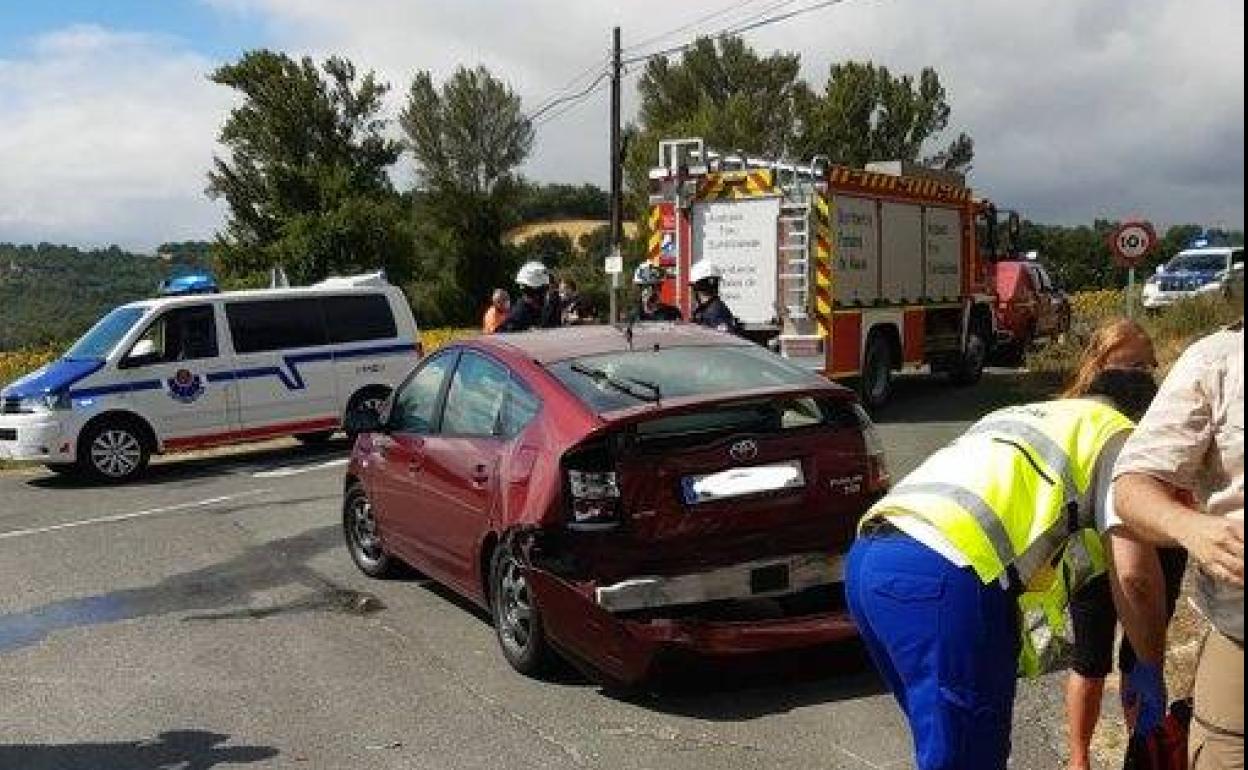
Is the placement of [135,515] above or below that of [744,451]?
below

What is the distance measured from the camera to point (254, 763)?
15.6 feet

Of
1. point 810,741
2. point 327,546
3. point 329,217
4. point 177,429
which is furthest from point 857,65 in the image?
point 810,741

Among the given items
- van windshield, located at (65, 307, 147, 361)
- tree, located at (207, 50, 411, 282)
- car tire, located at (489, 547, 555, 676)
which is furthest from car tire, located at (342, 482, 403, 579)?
tree, located at (207, 50, 411, 282)

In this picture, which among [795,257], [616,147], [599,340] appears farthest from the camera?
[616,147]

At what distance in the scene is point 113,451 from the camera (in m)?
12.9

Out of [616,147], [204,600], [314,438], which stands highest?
[616,147]

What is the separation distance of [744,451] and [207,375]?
936cm

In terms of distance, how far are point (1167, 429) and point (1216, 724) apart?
1.85ft

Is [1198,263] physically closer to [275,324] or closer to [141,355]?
[275,324]

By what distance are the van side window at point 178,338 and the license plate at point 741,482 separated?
9.33m

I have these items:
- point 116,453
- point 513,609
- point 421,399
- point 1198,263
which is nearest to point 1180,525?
point 513,609

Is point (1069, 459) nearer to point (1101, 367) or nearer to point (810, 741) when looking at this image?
point (1101, 367)

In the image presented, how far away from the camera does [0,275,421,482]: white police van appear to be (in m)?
12.7

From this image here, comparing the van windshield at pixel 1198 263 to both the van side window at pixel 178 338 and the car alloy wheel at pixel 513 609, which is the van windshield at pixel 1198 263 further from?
the car alloy wheel at pixel 513 609
